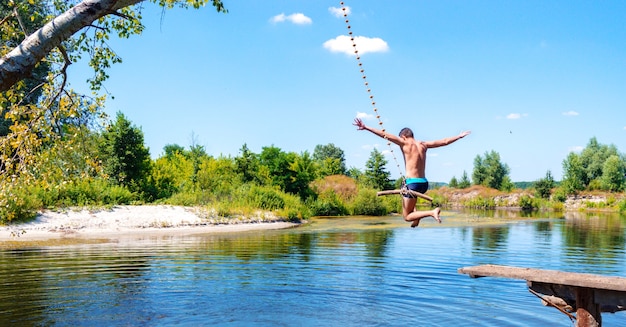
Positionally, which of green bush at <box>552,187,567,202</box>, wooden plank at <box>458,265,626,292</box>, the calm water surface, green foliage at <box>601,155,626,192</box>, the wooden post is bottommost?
the calm water surface

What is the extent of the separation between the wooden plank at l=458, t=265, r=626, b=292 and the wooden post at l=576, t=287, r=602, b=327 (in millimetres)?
258

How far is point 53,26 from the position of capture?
731cm

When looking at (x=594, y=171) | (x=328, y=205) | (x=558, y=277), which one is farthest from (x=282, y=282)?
(x=594, y=171)

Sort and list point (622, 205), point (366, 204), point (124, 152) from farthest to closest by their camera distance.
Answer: point (622, 205), point (366, 204), point (124, 152)

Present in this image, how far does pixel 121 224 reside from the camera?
30.3m

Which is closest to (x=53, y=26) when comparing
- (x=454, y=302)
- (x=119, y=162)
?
(x=454, y=302)

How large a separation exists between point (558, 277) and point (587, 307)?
2.05ft

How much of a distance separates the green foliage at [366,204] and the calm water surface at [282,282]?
71.0 feet

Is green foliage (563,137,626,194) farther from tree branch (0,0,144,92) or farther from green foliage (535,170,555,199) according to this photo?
tree branch (0,0,144,92)

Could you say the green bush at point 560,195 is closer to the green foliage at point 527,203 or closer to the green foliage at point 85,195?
the green foliage at point 527,203

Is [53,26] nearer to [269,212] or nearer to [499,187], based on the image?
[269,212]

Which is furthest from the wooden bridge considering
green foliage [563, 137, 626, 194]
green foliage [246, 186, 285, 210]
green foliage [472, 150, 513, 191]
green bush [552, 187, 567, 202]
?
green foliage [472, 150, 513, 191]

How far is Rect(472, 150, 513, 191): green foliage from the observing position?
313 ft

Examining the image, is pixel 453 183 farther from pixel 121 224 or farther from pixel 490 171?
pixel 121 224
